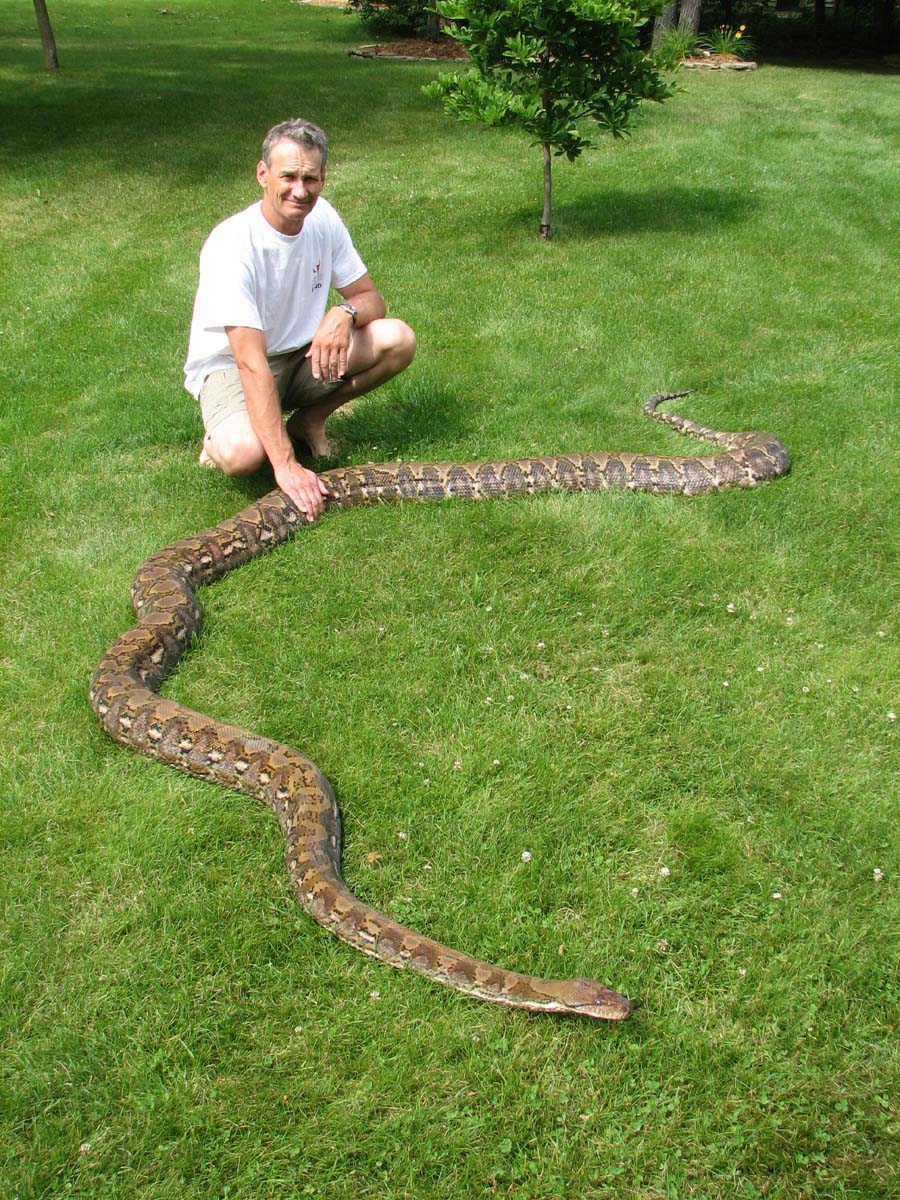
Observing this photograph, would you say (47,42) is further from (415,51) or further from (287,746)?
(287,746)

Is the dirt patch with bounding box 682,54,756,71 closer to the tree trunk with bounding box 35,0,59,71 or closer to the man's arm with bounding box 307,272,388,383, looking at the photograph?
the tree trunk with bounding box 35,0,59,71

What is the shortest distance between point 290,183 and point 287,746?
14.3ft

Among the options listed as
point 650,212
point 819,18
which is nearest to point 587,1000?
point 650,212

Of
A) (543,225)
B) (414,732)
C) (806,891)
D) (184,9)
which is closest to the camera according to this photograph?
(806,891)

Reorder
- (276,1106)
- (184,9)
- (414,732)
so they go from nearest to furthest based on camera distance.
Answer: (276,1106)
(414,732)
(184,9)

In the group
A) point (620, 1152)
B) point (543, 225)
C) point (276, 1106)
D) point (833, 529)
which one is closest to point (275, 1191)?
point (276, 1106)

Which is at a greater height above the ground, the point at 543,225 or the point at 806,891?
the point at 543,225

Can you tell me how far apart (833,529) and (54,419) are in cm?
739

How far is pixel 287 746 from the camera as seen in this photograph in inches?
208

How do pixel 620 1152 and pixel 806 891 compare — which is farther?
pixel 806 891

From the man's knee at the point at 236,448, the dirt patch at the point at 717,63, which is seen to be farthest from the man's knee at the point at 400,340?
the dirt patch at the point at 717,63

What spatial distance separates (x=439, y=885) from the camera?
15.1 ft

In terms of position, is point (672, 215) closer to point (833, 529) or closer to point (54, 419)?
point (833, 529)

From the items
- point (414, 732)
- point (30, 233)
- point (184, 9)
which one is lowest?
point (414, 732)
